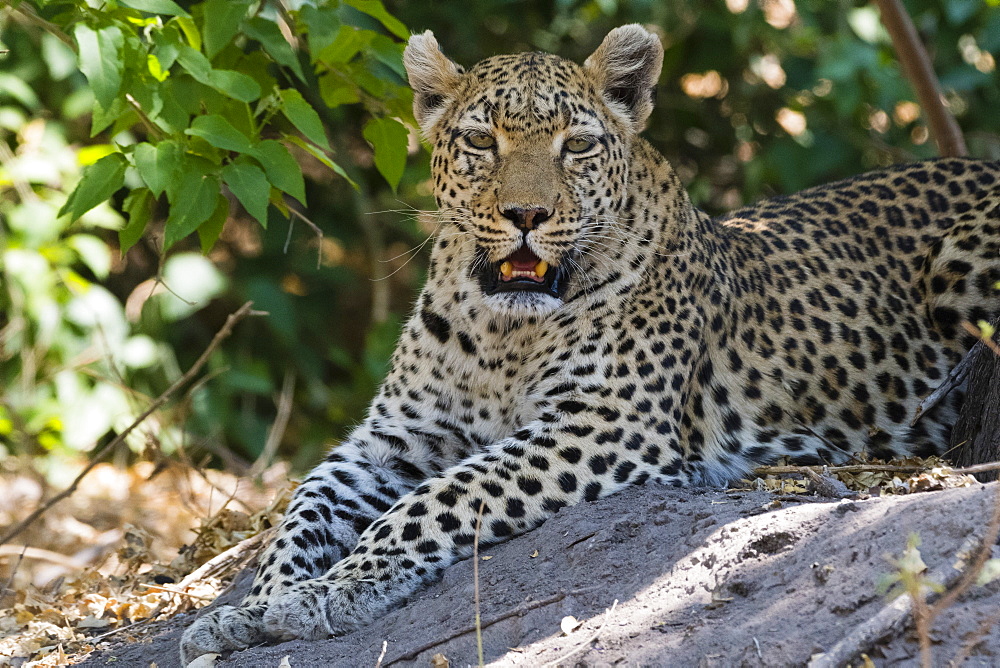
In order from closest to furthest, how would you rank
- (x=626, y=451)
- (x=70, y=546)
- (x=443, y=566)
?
(x=443, y=566) → (x=626, y=451) → (x=70, y=546)

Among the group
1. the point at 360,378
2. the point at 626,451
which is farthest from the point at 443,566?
the point at 360,378

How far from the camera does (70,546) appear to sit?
8.98 metres

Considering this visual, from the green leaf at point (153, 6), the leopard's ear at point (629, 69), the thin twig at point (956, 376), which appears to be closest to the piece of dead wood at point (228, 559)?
the green leaf at point (153, 6)

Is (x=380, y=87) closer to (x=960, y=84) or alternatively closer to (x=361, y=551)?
(x=361, y=551)

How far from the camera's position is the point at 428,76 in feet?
19.5

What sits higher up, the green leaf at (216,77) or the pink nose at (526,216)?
the green leaf at (216,77)

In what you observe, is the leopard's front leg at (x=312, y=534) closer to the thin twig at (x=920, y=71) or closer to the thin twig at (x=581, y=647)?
the thin twig at (x=581, y=647)

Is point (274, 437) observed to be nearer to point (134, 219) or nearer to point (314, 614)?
point (134, 219)

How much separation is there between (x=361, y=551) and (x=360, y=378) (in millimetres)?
5780

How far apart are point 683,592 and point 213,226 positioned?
2956mm

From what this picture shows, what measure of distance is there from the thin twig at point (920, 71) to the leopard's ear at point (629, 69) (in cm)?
233

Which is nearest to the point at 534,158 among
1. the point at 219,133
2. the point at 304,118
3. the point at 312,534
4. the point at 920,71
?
the point at 304,118

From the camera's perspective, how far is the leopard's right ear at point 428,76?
19.2 ft

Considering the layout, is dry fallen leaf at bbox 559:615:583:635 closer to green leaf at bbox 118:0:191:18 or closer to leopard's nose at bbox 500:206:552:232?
leopard's nose at bbox 500:206:552:232
